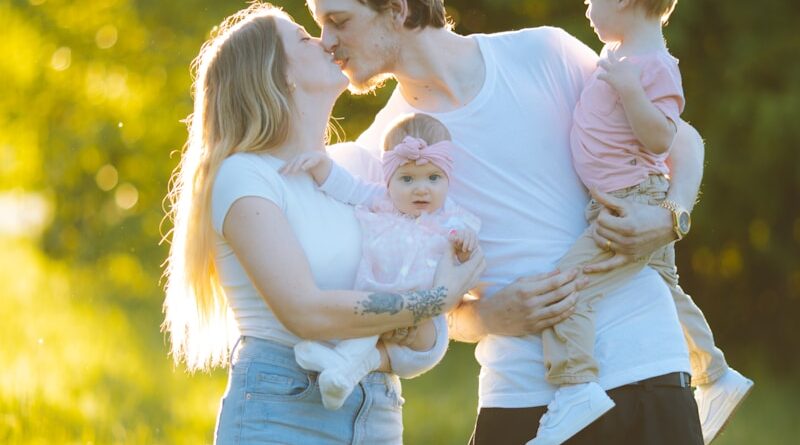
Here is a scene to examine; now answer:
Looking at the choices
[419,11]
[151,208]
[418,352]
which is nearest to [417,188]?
[418,352]

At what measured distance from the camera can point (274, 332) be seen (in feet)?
9.67

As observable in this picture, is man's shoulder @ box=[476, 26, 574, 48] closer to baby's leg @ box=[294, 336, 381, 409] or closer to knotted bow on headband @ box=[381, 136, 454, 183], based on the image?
knotted bow on headband @ box=[381, 136, 454, 183]

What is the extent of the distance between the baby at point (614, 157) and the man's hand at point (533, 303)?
0.03 metres

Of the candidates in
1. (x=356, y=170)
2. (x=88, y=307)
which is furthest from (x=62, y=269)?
(x=356, y=170)

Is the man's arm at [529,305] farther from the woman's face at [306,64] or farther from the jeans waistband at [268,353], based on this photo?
the woman's face at [306,64]

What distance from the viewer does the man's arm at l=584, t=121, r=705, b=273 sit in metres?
3.12

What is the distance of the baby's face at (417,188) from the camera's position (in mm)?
3086

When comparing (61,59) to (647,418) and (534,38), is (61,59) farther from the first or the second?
(647,418)

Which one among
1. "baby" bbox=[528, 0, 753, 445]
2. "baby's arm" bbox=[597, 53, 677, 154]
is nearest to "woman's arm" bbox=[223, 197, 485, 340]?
"baby" bbox=[528, 0, 753, 445]

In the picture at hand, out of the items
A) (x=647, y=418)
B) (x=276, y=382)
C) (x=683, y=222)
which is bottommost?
(x=647, y=418)

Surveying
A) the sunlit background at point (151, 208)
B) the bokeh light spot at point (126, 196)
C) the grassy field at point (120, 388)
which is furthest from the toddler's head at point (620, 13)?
the bokeh light spot at point (126, 196)

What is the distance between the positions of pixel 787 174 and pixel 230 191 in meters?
5.93

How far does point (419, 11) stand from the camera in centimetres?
344

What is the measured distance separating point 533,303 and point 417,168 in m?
0.46
